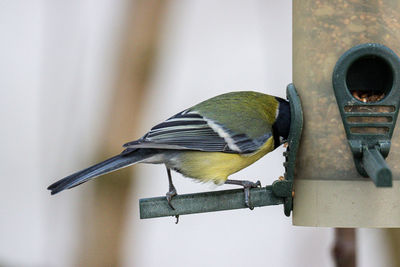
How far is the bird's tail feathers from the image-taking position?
→ 13.5ft

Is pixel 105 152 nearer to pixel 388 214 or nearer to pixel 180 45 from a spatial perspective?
pixel 180 45

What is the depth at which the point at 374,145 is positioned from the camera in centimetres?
401

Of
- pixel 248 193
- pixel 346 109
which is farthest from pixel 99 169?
pixel 346 109

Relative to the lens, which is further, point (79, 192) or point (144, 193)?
point (144, 193)

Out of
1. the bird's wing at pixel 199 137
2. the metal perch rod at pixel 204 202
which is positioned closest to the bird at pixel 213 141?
the bird's wing at pixel 199 137

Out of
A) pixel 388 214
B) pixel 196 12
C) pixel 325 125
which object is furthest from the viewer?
pixel 196 12

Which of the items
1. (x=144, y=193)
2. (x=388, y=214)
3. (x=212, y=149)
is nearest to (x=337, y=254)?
(x=388, y=214)

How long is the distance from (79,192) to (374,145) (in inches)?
114

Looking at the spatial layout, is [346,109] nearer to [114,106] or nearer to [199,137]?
[199,137]

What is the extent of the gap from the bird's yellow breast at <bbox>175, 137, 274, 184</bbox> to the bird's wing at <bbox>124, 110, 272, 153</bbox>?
1.7 inches

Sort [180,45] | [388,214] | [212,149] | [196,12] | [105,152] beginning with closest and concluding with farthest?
1. [388,214]
2. [212,149]
3. [105,152]
4. [180,45]
5. [196,12]

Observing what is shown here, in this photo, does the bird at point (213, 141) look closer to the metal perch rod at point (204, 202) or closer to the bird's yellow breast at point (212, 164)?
the bird's yellow breast at point (212, 164)

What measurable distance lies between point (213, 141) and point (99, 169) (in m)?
0.79

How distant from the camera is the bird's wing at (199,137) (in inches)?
177
